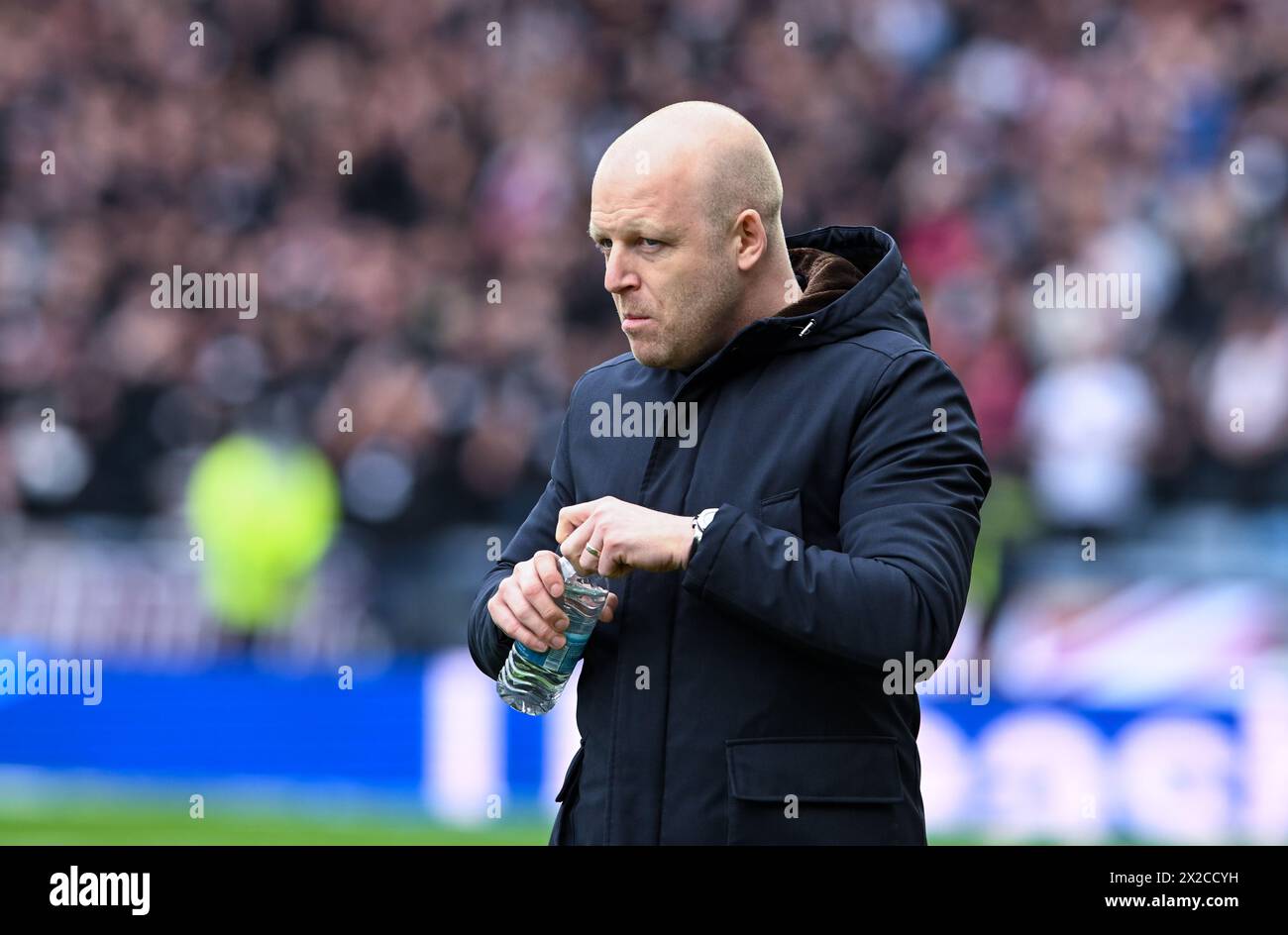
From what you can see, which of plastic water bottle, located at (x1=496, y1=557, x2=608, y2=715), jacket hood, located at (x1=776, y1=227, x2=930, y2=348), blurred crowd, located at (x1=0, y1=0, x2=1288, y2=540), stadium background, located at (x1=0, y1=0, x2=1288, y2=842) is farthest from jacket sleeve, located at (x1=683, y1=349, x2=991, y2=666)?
blurred crowd, located at (x1=0, y1=0, x2=1288, y2=540)

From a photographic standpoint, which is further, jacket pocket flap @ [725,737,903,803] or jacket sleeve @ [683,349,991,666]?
jacket pocket flap @ [725,737,903,803]

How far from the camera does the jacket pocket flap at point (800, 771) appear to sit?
251 centimetres

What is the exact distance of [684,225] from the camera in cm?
269

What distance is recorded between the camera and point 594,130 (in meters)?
10.3

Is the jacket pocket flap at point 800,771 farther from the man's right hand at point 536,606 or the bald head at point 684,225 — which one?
the bald head at point 684,225

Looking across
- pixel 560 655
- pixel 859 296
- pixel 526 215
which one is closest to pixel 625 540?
pixel 560 655

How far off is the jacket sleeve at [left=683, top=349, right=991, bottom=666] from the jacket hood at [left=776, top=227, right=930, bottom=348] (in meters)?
0.13

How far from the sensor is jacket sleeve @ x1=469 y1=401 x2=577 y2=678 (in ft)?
9.20

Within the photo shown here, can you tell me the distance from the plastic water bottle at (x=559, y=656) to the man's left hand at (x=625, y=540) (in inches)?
3.0

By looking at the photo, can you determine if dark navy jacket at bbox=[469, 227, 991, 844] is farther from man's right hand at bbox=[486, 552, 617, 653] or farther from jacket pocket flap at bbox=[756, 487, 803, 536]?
man's right hand at bbox=[486, 552, 617, 653]

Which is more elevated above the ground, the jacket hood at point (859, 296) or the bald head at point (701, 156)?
the bald head at point (701, 156)

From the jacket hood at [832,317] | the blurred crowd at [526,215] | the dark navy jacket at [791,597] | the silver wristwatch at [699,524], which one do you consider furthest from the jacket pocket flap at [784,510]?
the blurred crowd at [526,215]

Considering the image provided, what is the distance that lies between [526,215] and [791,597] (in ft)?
26.0

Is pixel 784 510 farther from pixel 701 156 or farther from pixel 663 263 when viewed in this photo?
pixel 701 156
